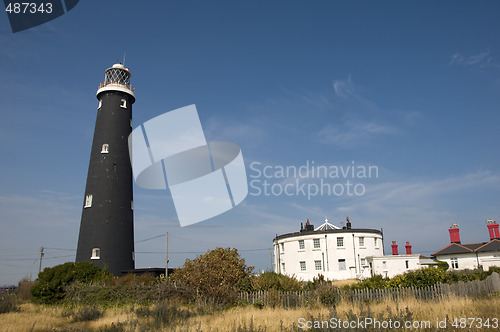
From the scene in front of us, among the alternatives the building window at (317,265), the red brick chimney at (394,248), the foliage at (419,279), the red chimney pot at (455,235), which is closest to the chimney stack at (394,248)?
the red brick chimney at (394,248)

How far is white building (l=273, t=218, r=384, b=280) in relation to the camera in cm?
4012

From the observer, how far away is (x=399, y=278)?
18688 mm

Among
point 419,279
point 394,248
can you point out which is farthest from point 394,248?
→ point 419,279

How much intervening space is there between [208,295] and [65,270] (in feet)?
37.2

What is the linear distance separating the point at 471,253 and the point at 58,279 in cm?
4996

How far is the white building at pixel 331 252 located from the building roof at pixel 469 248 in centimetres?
1432

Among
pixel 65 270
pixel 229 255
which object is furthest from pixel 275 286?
pixel 65 270

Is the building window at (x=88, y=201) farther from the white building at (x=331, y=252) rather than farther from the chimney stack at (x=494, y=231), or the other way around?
the chimney stack at (x=494, y=231)

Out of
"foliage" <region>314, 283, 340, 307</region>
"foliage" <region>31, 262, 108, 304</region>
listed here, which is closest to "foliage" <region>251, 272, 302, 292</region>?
"foliage" <region>314, 283, 340, 307</region>

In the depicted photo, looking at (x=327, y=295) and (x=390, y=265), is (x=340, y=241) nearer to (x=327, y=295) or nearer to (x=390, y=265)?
(x=390, y=265)

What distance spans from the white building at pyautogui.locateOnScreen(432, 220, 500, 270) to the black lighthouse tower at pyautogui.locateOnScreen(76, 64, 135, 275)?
42.2 meters

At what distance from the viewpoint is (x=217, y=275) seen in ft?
57.9

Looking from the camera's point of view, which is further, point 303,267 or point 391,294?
point 303,267

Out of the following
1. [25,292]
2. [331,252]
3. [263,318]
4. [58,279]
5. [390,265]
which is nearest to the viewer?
[263,318]
